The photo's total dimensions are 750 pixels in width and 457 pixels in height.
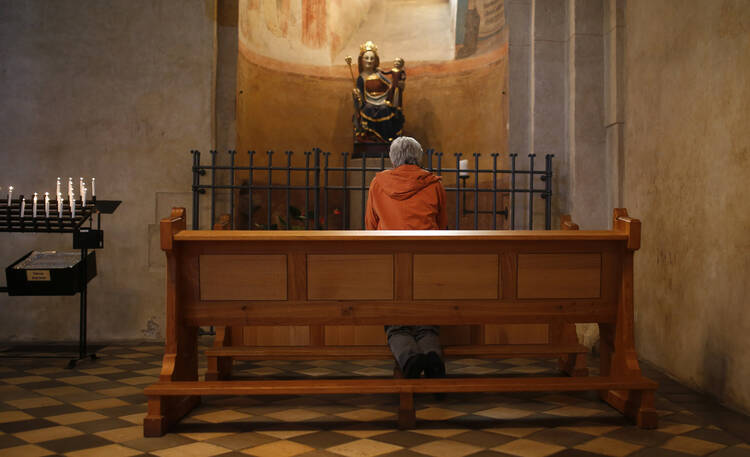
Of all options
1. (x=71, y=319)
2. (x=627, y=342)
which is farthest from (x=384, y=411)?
(x=71, y=319)

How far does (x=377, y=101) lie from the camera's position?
836 cm

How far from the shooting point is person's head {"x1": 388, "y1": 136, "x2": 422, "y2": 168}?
4051 millimetres

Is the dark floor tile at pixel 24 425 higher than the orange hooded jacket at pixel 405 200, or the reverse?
the orange hooded jacket at pixel 405 200

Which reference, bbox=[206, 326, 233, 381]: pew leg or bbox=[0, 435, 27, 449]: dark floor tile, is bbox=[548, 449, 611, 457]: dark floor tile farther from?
bbox=[0, 435, 27, 449]: dark floor tile

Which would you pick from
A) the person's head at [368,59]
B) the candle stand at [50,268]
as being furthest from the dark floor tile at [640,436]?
the person's head at [368,59]

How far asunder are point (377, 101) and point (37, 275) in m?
→ 4.82

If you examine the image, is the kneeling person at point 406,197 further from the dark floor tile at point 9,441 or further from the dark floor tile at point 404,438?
the dark floor tile at point 9,441

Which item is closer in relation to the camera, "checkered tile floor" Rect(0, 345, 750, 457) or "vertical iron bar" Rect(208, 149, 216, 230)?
"checkered tile floor" Rect(0, 345, 750, 457)

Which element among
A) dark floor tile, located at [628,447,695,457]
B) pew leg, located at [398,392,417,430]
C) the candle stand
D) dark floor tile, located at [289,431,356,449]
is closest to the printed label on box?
the candle stand

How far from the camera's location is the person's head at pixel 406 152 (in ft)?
13.3

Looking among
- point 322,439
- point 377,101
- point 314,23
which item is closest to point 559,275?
point 322,439

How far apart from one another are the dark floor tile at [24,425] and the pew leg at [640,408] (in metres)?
3.01

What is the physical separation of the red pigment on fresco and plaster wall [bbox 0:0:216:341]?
309 cm

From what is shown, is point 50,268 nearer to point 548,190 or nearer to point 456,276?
point 456,276
